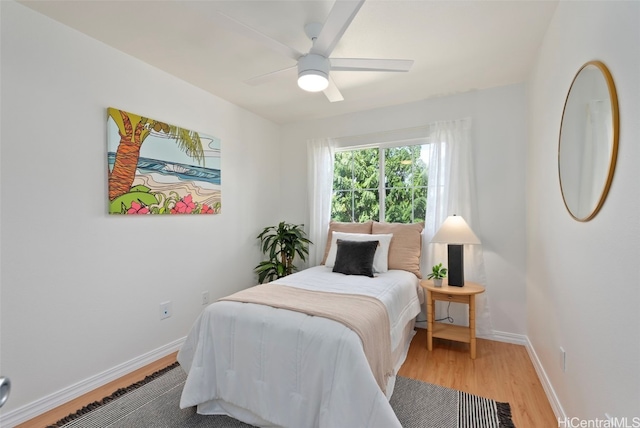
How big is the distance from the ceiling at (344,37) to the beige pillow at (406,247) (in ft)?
4.69

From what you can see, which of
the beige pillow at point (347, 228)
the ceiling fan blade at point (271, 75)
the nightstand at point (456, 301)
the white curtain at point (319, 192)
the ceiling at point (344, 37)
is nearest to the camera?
the ceiling at point (344, 37)

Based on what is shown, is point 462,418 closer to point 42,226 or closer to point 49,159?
point 42,226

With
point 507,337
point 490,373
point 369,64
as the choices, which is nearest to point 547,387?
point 490,373

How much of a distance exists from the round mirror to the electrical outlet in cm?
302

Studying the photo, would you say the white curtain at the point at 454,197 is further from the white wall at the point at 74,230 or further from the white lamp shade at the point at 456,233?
the white wall at the point at 74,230

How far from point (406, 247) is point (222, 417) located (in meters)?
2.14

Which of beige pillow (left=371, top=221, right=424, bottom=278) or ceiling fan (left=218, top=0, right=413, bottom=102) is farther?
beige pillow (left=371, top=221, right=424, bottom=278)

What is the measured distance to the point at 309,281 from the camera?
2494 mm

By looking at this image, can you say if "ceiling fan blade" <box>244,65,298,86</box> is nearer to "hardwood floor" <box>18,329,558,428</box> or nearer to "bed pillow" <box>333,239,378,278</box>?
"bed pillow" <box>333,239,378,278</box>

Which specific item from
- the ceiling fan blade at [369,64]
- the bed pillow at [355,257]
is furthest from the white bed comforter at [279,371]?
the ceiling fan blade at [369,64]

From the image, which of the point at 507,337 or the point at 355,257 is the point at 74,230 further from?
the point at 507,337

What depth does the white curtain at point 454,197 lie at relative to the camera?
2.94m

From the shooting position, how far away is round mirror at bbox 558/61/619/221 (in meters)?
1.17

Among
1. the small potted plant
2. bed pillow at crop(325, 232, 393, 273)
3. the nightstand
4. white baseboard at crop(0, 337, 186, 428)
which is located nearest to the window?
bed pillow at crop(325, 232, 393, 273)
